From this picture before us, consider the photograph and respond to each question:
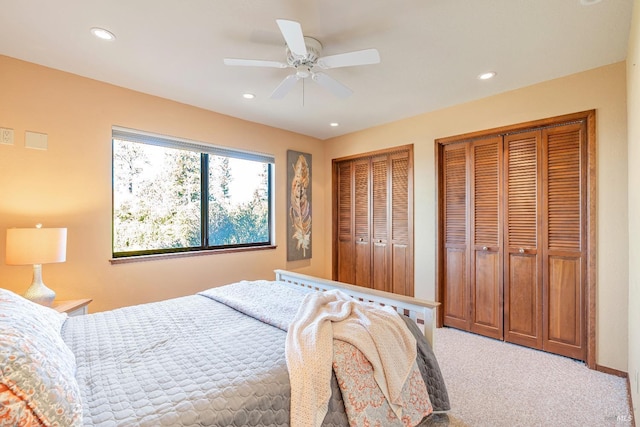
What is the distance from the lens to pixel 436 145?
11.3 feet

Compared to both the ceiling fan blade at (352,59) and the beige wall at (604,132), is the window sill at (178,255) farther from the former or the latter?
the beige wall at (604,132)

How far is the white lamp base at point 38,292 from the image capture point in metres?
2.12

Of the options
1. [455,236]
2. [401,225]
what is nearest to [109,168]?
[401,225]

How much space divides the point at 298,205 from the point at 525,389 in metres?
3.14

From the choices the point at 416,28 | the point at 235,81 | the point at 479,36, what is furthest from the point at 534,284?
the point at 235,81

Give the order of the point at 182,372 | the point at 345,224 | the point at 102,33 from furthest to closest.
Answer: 1. the point at 345,224
2. the point at 102,33
3. the point at 182,372

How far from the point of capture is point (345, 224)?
4.54 metres

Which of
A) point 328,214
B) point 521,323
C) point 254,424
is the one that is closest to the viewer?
point 254,424

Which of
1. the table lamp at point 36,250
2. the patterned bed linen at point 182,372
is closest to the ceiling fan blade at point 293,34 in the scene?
the patterned bed linen at point 182,372

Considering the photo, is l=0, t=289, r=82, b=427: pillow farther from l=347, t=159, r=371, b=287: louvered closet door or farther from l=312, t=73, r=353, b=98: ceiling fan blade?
l=347, t=159, r=371, b=287: louvered closet door

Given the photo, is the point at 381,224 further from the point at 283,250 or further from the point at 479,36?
the point at 479,36

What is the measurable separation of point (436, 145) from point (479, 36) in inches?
59.5

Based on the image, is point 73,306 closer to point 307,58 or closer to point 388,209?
point 307,58

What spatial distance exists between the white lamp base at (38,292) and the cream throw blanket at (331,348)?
1912 millimetres
